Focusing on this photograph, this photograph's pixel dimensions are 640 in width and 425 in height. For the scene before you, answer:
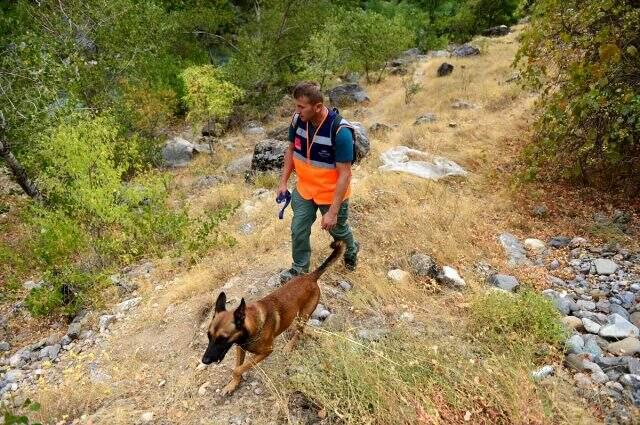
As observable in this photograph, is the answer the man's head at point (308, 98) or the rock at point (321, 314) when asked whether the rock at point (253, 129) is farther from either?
the man's head at point (308, 98)

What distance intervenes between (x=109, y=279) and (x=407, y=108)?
39.2 feet

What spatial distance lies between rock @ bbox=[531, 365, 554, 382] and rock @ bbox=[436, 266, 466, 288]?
1425 millimetres

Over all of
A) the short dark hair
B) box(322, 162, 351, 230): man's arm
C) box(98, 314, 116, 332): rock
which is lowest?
box(98, 314, 116, 332): rock

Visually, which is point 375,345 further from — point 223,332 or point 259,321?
point 223,332

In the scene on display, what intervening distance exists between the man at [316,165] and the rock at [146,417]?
1876mm

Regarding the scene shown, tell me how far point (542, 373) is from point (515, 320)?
0.56 metres

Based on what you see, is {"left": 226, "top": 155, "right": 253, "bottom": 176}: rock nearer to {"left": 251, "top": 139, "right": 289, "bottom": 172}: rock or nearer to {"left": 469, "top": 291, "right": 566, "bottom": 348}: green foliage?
{"left": 251, "top": 139, "right": 289, "bottom": 172}: rock

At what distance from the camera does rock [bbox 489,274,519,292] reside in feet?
15.0


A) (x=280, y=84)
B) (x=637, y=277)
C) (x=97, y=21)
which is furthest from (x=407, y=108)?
(x=637, y=277)

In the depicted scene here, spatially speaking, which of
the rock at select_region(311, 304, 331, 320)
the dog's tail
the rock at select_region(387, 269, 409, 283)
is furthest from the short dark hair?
the rock at select_region(387, 269, 409, 283)

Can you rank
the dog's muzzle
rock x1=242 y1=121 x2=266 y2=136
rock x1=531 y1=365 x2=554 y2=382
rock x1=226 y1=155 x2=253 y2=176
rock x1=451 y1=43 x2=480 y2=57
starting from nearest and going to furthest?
the dog's muzzle
rock x1=531 y1=365 x2=554 y2=382
rock x1=226 y1=155 x2=253 y2=176
rock x1=242 y1=121 x2=266 y2=136
rock x1=451 y1=43 x2=480 y2=57

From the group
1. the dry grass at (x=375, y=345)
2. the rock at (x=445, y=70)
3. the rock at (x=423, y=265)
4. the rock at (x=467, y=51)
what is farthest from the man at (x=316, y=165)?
the rock at (x=467, y=51)

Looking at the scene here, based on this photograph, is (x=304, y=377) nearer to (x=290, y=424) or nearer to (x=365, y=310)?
(x=290, y=424)

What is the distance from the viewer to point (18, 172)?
9.23 m
